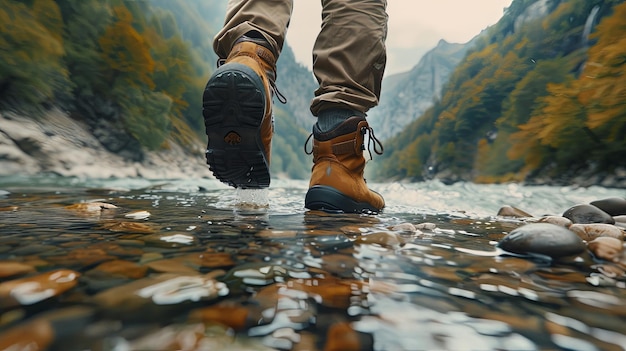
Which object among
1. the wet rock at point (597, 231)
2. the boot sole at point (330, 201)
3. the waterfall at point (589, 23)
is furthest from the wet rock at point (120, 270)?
the waterfall at point (589, 23)

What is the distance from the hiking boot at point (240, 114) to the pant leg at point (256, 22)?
0.25 feet

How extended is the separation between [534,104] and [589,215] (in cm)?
2227

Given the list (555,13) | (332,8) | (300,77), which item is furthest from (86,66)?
(300,77)

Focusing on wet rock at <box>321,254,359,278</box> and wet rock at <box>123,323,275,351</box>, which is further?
wet rock at <box>321,254,359,278</box>

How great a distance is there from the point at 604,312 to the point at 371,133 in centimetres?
179

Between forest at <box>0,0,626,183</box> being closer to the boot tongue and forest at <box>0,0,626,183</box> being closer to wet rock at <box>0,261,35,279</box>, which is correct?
the boot tongue

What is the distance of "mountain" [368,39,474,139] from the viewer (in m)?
100

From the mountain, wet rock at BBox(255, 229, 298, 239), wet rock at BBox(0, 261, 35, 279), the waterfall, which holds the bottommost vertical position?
wet rock at BBox(0, 261, 35, 279)

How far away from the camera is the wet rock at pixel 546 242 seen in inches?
37.9

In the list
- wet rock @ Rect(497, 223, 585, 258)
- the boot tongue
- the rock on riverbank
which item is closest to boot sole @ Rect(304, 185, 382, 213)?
the boot tongue

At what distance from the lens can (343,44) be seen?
213 centimetres

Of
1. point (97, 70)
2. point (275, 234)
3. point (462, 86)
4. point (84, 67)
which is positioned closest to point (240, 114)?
→ point (275, 234)

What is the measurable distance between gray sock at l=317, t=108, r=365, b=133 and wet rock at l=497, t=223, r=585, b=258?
131 cm

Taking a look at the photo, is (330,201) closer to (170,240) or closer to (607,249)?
(170,240)
